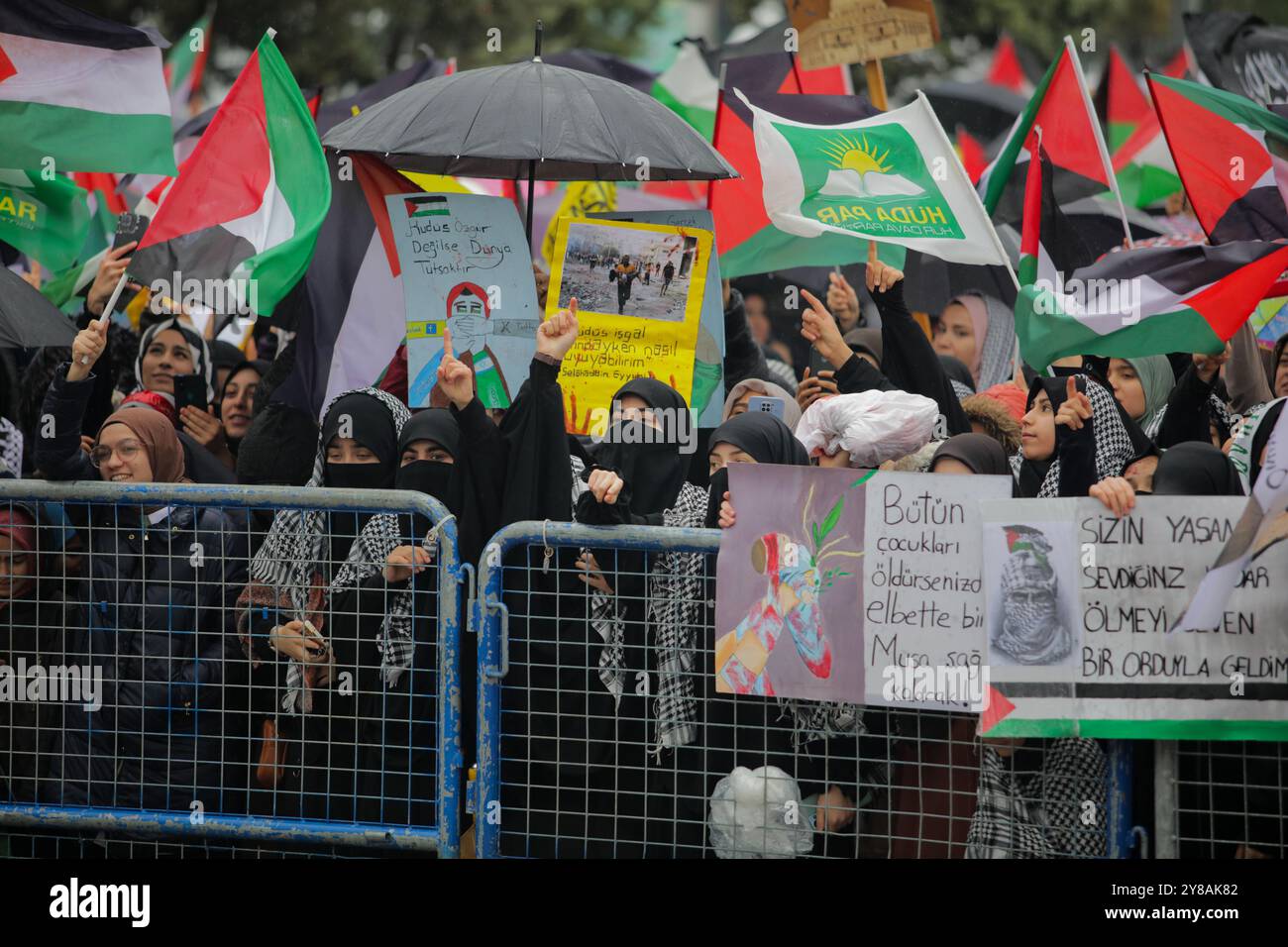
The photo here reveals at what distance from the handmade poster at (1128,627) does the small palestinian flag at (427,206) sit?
8.46 feet

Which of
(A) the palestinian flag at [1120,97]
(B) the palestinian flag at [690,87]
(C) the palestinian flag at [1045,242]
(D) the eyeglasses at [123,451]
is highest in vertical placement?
(A) the palestinian flag at [1120,97]

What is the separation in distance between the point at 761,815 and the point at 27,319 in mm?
3322

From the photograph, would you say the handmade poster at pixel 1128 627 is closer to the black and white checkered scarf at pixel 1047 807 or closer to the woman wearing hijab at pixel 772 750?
the black and white checkered scarf at pixel 1047 807

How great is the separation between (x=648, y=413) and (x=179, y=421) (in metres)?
2.54

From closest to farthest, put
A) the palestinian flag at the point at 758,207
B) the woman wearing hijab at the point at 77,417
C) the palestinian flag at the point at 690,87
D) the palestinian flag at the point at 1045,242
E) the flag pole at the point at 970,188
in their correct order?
the woman wearing hijab at the point at 77,417 → the palestinian flag at the point at 1045,242 → the flag pole at the point at 970,188 → the palestinian flag at the point at 758,207 → the palestinian flag at the point at 690,87

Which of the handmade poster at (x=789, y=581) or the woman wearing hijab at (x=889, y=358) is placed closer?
the handmade poster at (x=789, y=581)

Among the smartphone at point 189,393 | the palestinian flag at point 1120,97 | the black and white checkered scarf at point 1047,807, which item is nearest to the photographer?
the black and white checkered scarf at point 1047,807

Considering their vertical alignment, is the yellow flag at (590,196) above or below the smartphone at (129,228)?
above

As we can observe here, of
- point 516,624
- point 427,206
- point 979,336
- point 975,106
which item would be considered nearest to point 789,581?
point 516,624

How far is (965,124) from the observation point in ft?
39.3

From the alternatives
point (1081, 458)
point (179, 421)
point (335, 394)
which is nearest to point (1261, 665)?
point (1081, 458)

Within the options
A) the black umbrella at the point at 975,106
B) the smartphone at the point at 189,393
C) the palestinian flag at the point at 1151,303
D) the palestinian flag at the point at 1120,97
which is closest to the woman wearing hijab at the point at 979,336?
the palestinian flag at the point at 1151,303

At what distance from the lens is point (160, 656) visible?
5.06 metres

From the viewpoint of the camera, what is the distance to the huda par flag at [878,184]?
6375mm
